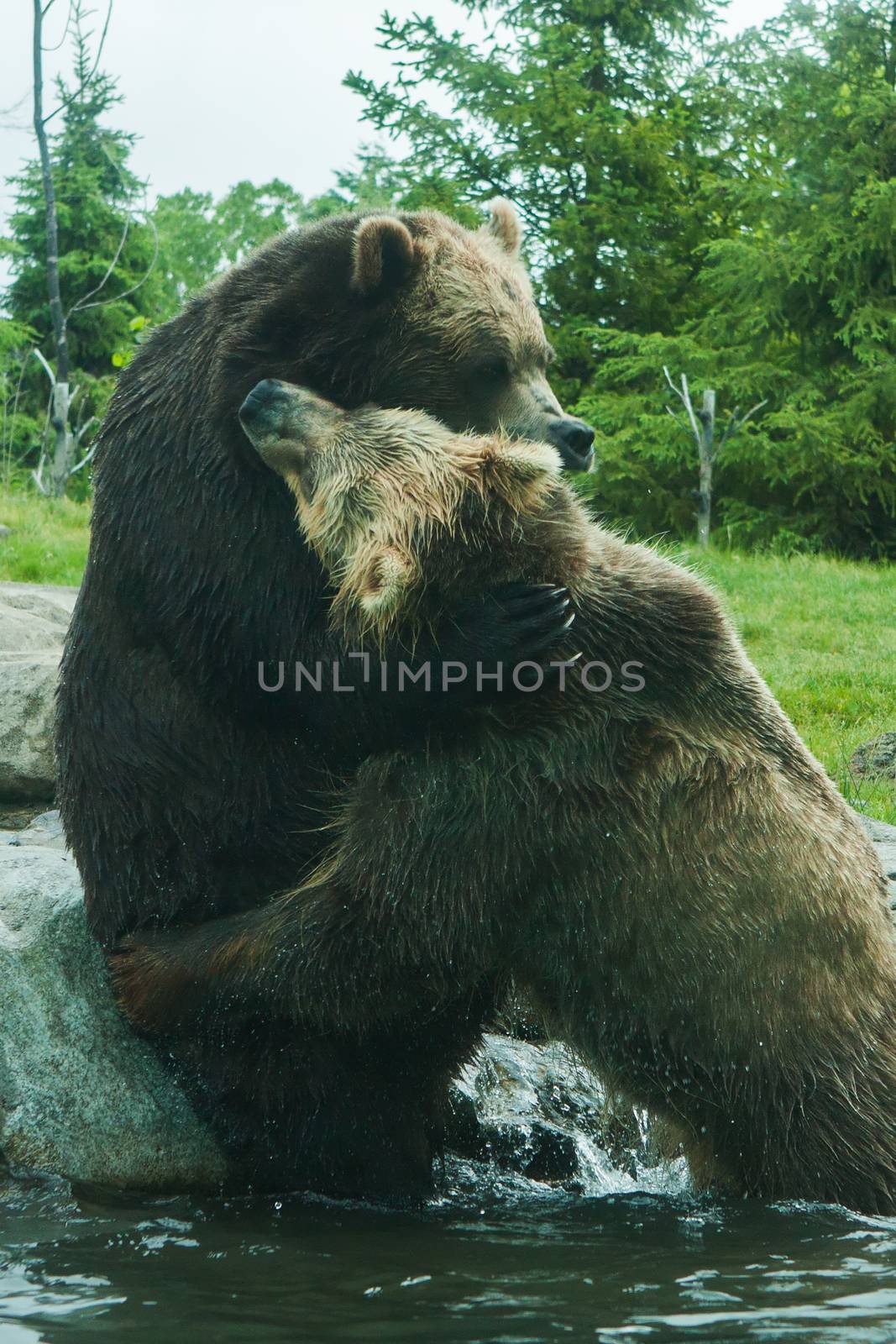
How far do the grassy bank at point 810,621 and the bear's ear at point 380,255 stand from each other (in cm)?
299

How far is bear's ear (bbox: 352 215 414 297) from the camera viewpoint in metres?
3.41

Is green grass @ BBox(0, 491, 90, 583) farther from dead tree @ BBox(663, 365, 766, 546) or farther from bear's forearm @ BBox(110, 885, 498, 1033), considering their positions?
bear's forearm @ BBox(110, 885, 498, 1033)

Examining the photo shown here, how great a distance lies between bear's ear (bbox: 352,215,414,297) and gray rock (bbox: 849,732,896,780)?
435cm

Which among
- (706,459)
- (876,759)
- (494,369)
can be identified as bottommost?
(876,759)

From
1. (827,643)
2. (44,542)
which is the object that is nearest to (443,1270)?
(827,643)

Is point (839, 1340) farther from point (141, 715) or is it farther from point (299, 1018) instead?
point (141, 715)

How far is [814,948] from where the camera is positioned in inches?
118

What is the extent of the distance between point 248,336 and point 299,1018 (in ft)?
4.98

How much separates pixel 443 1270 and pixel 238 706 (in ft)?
4.02

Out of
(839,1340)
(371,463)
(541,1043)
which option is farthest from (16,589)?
(839,1340)

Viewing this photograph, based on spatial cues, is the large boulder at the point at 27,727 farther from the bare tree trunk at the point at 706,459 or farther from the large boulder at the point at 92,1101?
the bare tree trunk at the point at 706,459

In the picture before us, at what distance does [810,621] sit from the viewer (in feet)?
37.4

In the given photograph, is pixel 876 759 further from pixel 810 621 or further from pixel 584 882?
pixel 584 882

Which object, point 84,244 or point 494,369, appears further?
point 84,244
